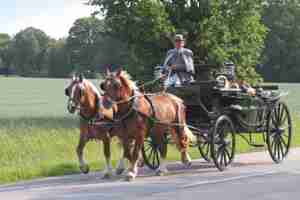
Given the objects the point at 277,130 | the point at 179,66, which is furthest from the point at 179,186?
the point at 277,130

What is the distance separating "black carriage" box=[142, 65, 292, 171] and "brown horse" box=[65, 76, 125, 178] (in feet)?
4.24

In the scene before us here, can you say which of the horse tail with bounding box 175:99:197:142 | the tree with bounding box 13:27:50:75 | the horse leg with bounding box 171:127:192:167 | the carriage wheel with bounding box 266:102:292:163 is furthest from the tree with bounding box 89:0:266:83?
the tree with bounding box 13:27:50:75

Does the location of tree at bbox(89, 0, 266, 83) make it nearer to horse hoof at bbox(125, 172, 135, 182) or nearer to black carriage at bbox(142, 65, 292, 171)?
black carriage at bbox(142, 65, 292, 171)

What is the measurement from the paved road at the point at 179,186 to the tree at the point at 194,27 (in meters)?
13.0

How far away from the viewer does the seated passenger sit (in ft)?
45.4

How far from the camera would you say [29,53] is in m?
104

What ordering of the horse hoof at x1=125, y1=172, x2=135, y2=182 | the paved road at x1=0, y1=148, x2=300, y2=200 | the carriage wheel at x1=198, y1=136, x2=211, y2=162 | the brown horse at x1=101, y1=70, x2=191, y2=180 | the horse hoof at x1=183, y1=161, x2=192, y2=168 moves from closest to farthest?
1. the paved road at x1=0, y1=148, x2=300, y2=200
2. the horse hoof at x1=125, y1=172, x2=135, y2=182
3. the brown horse at x1=101, y1=70, x2=191, y2=180
4. the horse hoof at x1=183, y1=161, x2=192, y2=168
5. the carriage wheel at x1=198, y1=136, x2=211, y2=162

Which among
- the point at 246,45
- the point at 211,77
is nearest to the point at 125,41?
the point at 246,45

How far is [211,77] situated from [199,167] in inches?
84.5

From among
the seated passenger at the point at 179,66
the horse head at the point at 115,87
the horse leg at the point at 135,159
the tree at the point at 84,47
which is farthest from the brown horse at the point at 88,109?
the tree at the point at 84,47

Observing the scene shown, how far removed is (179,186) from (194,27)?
1636 centimetres

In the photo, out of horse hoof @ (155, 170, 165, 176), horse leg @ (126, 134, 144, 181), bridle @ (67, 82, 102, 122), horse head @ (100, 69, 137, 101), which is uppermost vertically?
horse head @ (100, 69, 137, 101)

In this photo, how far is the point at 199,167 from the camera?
14336 mm

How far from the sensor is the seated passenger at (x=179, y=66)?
1384 centimetres
